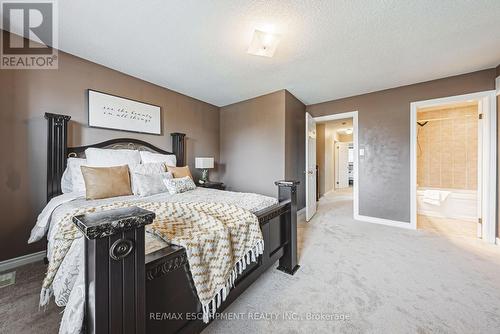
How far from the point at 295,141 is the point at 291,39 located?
2030 mm

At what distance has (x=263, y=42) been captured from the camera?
1.92 meters

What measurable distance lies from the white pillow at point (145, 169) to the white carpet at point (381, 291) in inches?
66.9

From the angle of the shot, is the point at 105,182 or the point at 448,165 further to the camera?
the point at 448,165

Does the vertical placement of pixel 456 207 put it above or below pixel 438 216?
above

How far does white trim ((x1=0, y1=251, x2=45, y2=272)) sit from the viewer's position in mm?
1890

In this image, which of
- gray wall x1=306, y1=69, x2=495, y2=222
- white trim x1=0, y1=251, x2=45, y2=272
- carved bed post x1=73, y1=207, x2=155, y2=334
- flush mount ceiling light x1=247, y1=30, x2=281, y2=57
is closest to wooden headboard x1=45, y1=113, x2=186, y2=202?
white trim x1=0, y1=251, x2=45, y2=272

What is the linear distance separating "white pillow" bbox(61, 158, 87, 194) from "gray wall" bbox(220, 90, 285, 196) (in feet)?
8.20

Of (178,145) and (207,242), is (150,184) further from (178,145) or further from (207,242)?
(207,242)

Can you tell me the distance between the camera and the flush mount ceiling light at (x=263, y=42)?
6.12 feet

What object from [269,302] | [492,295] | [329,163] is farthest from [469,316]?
[329,163]

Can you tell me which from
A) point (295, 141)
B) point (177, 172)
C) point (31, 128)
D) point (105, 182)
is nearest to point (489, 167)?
point (295, 141)

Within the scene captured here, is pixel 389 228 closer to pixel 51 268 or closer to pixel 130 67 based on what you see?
pixel 51 268

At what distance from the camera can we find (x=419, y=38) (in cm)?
198

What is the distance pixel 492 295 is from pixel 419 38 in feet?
7.97
